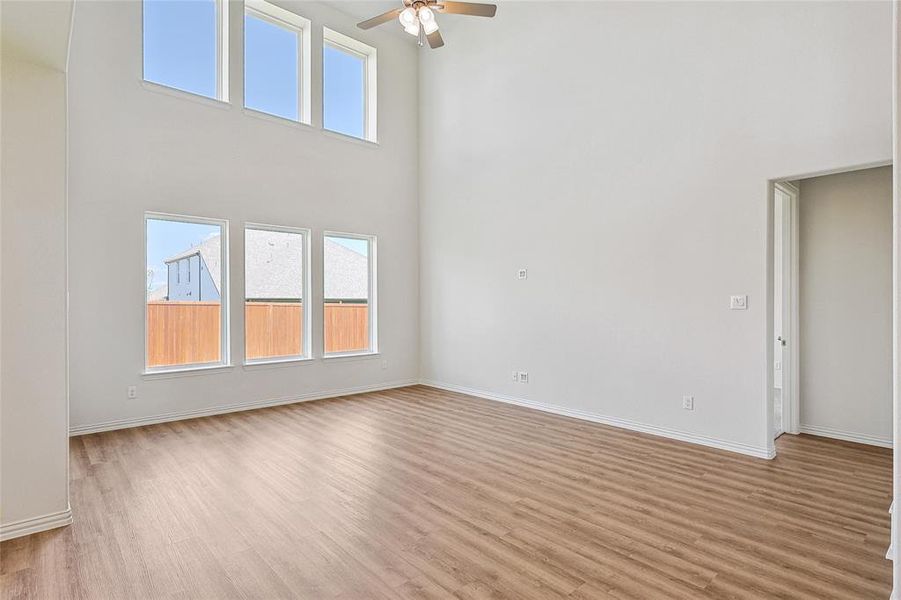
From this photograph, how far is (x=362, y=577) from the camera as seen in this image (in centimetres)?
220

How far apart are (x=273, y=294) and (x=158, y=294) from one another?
1.26 metres

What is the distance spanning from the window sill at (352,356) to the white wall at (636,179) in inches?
42.9

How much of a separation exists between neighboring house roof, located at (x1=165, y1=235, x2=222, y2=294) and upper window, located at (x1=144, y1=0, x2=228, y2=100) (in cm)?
168

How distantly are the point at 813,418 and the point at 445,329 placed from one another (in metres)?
4.32

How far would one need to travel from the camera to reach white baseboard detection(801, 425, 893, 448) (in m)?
4.10

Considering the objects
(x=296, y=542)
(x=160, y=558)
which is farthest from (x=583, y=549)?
(x=160, y=558)

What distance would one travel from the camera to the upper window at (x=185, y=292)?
16.7ft

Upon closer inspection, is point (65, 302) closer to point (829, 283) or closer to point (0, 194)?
point (0, 194)

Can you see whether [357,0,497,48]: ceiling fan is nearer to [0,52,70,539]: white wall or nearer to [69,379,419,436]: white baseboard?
[0,52,70,539]: white wall

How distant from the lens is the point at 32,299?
2.61 meters

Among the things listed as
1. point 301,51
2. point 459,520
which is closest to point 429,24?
point 301,51

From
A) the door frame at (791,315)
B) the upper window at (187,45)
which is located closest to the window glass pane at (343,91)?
the upper window at (187,45)

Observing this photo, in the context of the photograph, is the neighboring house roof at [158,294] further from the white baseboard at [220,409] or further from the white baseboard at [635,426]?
the white baseboard at [635,426]

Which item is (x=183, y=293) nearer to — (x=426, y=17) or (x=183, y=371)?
(x=183, y=371)
